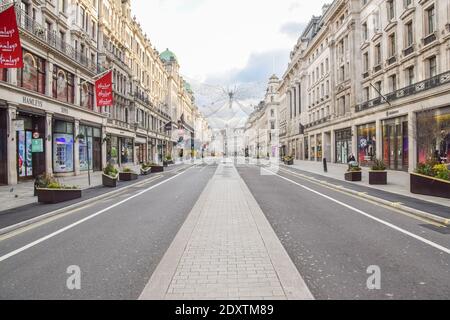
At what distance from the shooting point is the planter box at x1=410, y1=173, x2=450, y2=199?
39.8ft

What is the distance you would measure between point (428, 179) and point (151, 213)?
36.4ft

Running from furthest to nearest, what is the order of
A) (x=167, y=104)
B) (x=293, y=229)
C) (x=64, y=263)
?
(x=167, y=104) < (x=293, y=229) < (x=64, y=263)

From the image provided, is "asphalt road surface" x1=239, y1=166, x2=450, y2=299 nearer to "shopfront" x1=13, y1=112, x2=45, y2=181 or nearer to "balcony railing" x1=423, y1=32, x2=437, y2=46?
"shopfront" x1=13, y1=112, x2=45, y2=181

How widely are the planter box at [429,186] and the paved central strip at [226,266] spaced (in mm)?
8457

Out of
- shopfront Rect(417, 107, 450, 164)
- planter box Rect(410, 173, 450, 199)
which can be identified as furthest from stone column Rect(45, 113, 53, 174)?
shopfront Rect(417, 107, 450, 164)

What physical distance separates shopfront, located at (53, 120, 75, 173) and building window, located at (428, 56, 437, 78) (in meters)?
30.0

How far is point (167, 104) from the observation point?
77125 millimetres

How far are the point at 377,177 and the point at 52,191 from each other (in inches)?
634

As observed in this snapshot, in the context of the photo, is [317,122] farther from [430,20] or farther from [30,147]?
[30,147]

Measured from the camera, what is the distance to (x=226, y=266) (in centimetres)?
496

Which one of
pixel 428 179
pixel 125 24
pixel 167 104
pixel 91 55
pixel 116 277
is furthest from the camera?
pixel 167 104

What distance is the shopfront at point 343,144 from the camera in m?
39.6

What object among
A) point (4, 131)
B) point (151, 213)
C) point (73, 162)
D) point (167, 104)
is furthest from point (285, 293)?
point (167, 104)

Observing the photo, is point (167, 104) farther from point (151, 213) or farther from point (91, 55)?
point (151, 213)
